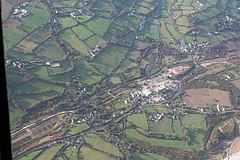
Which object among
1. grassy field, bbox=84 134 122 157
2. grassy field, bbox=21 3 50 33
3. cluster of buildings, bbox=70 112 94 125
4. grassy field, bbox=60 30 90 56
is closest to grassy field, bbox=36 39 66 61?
grassy field, bbox=60 30 90 56

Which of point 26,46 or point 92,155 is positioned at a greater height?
point 26,46

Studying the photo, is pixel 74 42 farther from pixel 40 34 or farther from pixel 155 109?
pixel 155 109

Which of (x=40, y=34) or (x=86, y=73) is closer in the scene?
(x=86, y=73)

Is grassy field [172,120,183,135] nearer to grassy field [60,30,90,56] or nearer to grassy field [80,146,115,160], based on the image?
grassy field [80,146,115,160]

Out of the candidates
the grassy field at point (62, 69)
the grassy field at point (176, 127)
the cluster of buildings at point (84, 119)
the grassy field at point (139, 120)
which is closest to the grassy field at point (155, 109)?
the grassy field at point (139, 120)

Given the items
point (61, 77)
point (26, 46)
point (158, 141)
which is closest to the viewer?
point (158, 141)

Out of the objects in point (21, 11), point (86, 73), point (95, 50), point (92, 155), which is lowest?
point (92, 155)

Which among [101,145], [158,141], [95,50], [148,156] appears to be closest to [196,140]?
[158,141]
